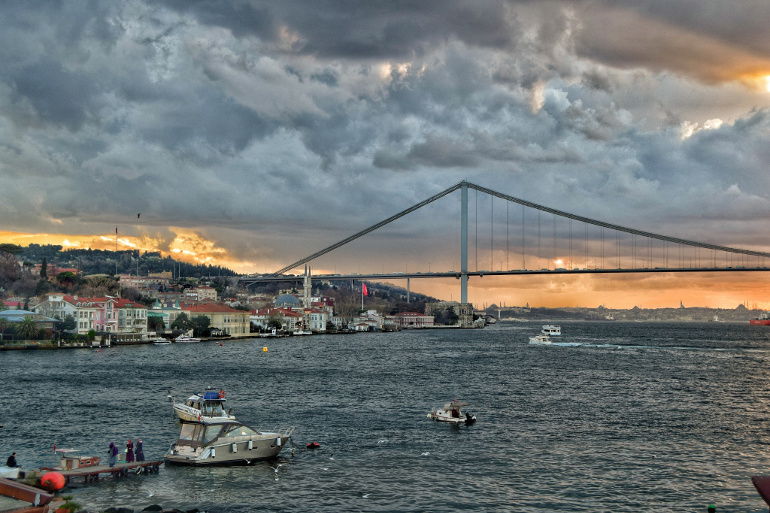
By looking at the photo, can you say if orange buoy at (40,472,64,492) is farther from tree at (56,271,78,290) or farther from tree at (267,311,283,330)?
tree at (56,271,78,290)

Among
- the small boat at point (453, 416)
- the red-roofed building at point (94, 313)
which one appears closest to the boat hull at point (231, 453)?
the small boat at point (453, 416)

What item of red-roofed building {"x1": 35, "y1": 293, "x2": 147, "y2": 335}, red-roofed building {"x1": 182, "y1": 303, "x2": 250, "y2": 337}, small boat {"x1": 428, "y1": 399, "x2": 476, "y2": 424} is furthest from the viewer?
red-roofed building {"x1": 182, "y1": 303, "x2": 250, "y2": 337}

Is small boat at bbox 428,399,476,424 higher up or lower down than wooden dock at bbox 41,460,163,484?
higher up

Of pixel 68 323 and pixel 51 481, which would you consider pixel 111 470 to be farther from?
pixel 68 323

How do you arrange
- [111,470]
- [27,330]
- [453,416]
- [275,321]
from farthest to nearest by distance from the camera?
[275,321] < [27,330] < [453,416] < [111,470]

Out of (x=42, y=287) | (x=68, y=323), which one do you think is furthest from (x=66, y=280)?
(x=68, y=323)

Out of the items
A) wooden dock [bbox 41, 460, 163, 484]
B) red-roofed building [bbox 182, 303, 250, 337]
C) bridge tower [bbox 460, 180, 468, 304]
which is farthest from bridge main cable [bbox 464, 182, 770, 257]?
wooden dock [bbox 41, 460, 163, 484]

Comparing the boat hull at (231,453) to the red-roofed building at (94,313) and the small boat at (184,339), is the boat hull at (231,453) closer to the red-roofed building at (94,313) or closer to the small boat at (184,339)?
the red-roofed building at (94,313)
